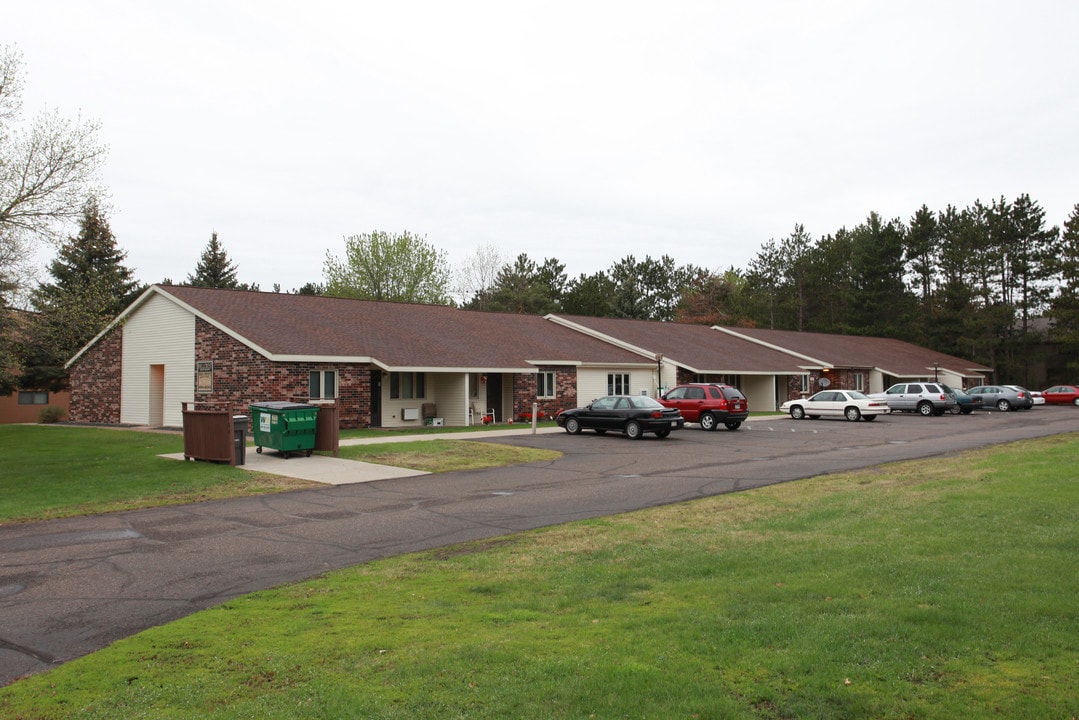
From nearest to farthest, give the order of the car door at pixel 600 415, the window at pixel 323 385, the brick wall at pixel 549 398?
1. the car door at pixel 600 415
2. the window at pixel 323 385
3. the brick wall at pixel 549 398

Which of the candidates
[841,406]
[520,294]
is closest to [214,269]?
[520,294]

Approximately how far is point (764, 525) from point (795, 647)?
498 centimetres

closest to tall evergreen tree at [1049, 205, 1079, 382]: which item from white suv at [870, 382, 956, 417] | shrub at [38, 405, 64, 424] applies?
white suv at [870, 382, 956, 417]

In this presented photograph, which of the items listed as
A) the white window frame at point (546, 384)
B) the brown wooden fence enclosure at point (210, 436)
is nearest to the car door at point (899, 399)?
the white window frame at point (546, 384)

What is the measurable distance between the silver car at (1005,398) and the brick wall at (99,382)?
43.3 m

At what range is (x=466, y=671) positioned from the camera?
16.4 ft

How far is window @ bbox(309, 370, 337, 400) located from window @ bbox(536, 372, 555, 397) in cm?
985

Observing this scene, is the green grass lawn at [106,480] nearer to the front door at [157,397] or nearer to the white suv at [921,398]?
the front door at [157,397]

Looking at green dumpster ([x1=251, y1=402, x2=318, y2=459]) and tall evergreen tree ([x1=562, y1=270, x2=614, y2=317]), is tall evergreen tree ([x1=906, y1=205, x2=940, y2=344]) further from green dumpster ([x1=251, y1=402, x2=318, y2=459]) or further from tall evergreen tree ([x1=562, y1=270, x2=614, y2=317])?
green dumpster ([x1=251, y1=402, x2=318, y2=459])

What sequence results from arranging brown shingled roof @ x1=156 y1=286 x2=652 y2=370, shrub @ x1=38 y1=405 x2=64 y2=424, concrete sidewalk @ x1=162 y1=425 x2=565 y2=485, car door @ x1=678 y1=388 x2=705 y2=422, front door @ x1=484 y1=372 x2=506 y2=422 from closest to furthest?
concrete sidewalk @ x1=162 y1=425 x2=565 y2=485 < brown shingled roof @ x1=156 y1=286 x2=652 y2=370 < car door @ x1=678 y1=388 x2=705 y2=422 < front door @ x1=484 y1=372 x2=506 y2=422 < shrub @ x1=38 y1=405 x2=64 y2=424

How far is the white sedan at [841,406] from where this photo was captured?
116 feet

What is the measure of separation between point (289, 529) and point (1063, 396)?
53906mm

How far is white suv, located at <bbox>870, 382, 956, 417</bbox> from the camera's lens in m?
39.7

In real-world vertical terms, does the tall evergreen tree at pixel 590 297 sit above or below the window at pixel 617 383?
above
